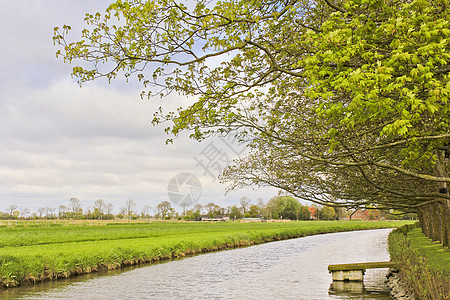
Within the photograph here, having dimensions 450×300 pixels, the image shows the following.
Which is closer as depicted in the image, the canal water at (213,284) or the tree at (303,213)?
the canal water at (213,284)

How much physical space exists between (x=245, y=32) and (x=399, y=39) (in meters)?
4.11

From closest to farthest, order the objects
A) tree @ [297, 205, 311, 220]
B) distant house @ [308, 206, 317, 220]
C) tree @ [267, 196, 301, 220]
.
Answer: tree @ [267, 196, 301, 220]
tree @ [297, 205, 311, 220]
distant house @ [308, 206, 317, 220]

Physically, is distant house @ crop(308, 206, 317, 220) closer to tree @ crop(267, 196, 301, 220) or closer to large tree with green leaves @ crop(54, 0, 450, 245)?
tree @ crop(267, 196, 301, 220)

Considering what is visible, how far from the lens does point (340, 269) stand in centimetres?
2064

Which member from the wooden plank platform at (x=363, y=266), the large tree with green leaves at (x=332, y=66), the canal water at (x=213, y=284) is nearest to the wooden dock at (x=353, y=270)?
the wooden plank platform at (x=363, y=266)

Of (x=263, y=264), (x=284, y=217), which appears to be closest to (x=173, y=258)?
(x=263, y=264)

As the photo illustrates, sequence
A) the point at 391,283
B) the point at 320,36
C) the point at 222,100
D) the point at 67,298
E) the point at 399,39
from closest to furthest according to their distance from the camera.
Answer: the point at 399,39
the point at 320,36
the point at 222,100
the point at 67,298
the point at 391,283

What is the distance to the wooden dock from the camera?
800 inches

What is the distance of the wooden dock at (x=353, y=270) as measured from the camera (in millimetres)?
20312

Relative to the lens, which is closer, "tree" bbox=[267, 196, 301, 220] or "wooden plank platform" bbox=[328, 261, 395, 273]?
"wooden plank platform" bbox=[328, 261, 395, 273]

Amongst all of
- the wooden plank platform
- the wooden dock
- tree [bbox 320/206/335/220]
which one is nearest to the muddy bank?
the wooden plank platform

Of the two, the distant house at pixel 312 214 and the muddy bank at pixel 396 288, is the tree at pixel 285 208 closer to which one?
the distant house at pixel 312 214

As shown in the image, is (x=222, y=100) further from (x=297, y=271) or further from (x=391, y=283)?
(x=297, y=271)

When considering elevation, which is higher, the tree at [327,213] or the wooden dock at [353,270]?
the wooden dock at [353,270]
